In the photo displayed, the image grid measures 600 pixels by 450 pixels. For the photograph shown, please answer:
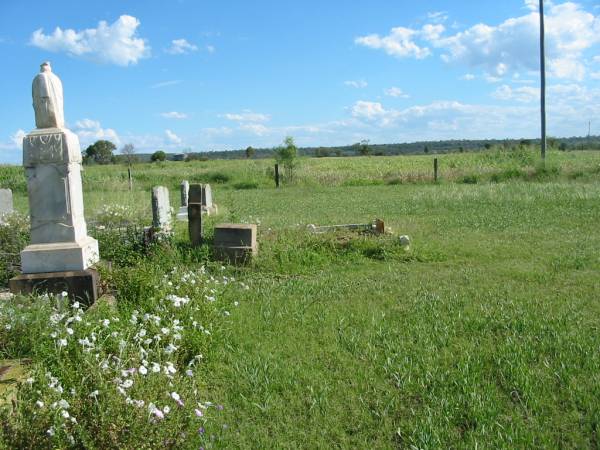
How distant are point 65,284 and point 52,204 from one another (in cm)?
97

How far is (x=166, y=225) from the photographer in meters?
9.57

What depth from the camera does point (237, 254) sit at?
27.0 ft

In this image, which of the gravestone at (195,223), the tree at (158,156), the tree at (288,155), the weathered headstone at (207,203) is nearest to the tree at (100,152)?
the tree at (158,156)

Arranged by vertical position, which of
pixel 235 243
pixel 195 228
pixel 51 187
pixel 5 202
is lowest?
pixel 235 243

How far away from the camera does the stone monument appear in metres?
5.77

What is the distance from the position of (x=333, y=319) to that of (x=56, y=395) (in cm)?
313

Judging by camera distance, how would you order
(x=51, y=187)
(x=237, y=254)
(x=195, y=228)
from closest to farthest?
(x=51, y=187)
(x=237, y=254)
(x=195, y=228)

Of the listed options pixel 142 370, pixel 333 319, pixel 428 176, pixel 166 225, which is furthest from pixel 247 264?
pixel 428 176

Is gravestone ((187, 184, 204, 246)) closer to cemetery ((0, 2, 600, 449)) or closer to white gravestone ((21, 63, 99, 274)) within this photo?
cemetery ((0, 2, 600, 449))

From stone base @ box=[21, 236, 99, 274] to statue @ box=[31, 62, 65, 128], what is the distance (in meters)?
1.38

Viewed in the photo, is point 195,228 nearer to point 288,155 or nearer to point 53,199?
point 53,199

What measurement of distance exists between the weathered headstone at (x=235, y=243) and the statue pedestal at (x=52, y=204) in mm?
2547

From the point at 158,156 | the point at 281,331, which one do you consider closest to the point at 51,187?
the point at 281,331

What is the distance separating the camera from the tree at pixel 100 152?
6722 cm
